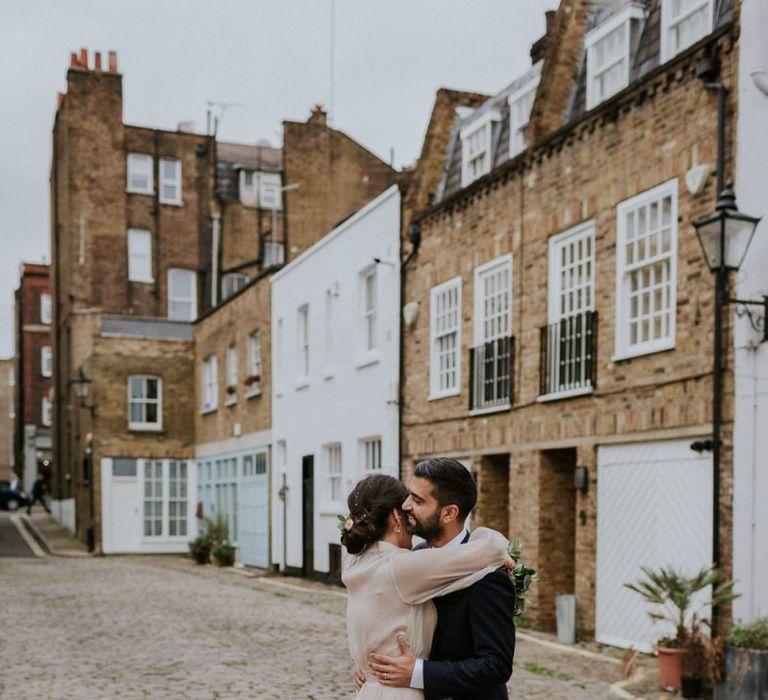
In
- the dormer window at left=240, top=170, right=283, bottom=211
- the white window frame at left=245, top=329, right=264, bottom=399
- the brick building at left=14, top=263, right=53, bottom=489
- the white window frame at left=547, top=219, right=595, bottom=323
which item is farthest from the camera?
the brick building at left=14, top=263, right=53, bottom=489

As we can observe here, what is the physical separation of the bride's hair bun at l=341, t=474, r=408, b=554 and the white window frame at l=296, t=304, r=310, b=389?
20.6 meters

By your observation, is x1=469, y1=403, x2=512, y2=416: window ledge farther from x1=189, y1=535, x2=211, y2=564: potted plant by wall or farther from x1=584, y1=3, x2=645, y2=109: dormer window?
x1=189, y1=535, x2=211, y2=564: potted plant by wall

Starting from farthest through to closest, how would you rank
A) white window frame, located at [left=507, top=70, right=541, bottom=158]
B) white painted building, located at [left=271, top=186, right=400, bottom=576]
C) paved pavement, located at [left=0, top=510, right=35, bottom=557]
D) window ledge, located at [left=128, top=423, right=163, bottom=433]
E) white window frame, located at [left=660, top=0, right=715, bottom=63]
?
window ledge, located at [left=128, top=423, right=163, bottom=433]
paved pavement, located at [left=0, top=510, right=35, bottom=557]
white painted building, located at [left=271, top=186, right=400, bottom=576]
white window frame, located at [left=507, top=70, right=541, bottom=158]
white window frame, located at [left=660, top=0, right=715, bottom=63]

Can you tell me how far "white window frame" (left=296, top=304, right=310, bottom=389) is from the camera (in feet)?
79.7

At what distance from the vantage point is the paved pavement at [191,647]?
32.4 feet

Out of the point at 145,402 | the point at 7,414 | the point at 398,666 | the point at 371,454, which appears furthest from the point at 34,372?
the point at 398,666

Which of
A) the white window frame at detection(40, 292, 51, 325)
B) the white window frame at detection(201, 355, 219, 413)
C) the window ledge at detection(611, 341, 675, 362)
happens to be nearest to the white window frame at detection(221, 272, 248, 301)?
the white window frame at detection(201, 355, 219, 413)

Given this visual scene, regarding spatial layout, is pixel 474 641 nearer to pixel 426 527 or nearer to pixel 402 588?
pixel 402 588

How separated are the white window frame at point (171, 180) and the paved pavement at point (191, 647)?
789 inches

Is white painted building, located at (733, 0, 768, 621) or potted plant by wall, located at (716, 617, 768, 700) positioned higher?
white painted building, located at (733, 0, 768, 621)

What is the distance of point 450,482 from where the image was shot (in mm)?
3504

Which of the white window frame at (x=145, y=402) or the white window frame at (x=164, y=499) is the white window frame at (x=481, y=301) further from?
the white window frame at (x=145, y=402)

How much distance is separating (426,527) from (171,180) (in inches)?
1443

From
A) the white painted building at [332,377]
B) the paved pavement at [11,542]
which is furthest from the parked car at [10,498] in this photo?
the white painted building at [332,377]
